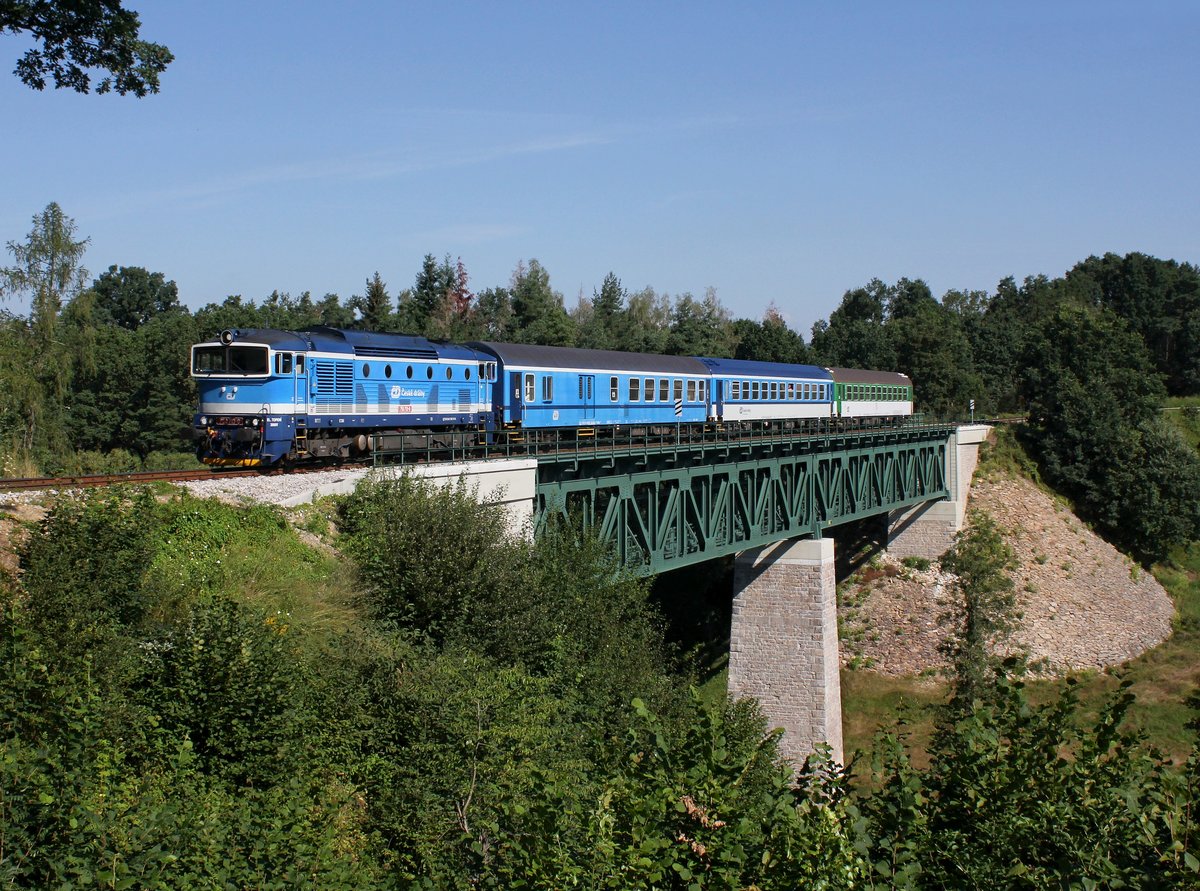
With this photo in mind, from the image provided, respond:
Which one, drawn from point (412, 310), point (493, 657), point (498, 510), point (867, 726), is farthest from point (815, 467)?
point (412, 310)

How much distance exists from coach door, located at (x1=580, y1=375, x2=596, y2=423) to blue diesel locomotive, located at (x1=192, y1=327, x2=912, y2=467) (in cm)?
4

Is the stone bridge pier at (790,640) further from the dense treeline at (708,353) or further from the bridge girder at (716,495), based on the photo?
the dense treeline at (708,353)

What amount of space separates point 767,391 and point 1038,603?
773 inches

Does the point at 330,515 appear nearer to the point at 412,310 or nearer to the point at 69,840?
the point at 69,840

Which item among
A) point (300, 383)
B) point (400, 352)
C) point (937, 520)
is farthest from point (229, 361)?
point (937, 520)

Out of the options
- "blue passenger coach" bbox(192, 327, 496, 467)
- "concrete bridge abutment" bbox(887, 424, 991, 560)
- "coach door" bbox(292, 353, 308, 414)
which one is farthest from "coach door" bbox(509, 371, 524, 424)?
"concrete bridge abutment" bbox(887, 424, 991, 560)

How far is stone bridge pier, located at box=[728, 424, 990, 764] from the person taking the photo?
1543 inches

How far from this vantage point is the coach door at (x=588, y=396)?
3562 centimetres

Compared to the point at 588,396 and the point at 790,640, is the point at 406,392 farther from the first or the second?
the point at 790,640

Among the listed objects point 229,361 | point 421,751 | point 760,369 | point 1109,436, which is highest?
point 760,369

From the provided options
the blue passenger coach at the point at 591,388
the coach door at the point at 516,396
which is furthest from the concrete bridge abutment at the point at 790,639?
the coach door at the point at 516,396

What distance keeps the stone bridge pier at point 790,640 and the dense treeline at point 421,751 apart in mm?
17739

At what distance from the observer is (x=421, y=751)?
1393 cm

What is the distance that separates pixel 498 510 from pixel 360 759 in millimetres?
8807
